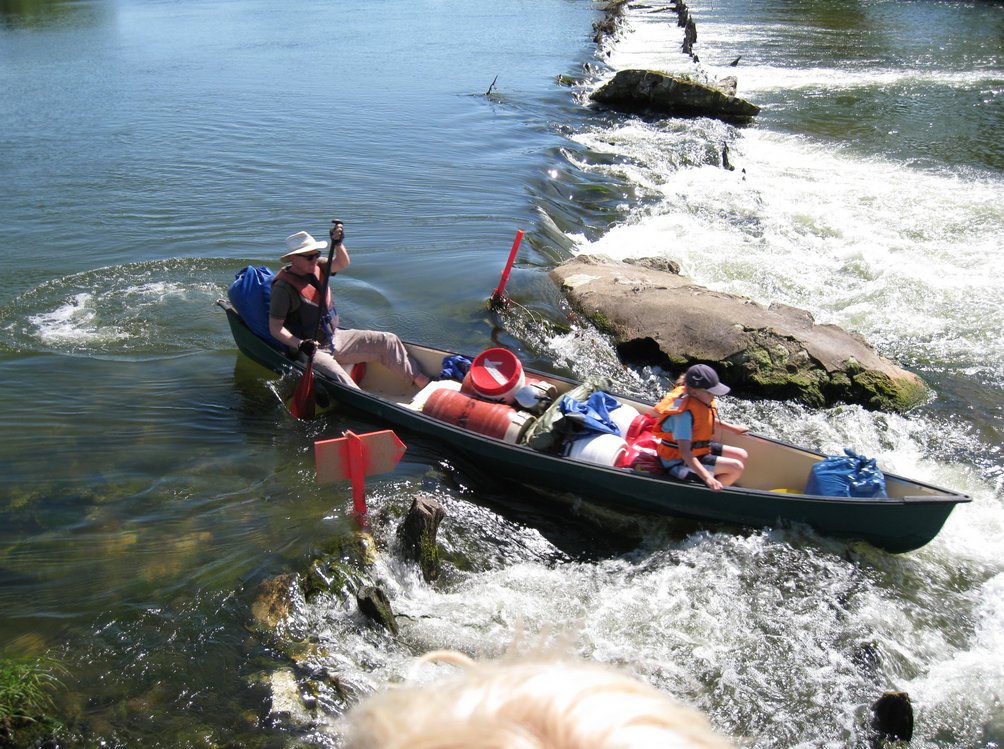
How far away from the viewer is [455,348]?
36.8ft

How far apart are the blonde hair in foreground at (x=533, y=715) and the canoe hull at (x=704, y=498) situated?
21.7 ft

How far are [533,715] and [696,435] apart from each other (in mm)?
6815

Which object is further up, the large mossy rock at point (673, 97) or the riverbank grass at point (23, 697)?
the large mossy rock at point (673, 97)

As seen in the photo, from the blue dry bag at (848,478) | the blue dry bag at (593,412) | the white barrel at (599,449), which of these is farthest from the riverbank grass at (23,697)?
the blue dry bag at (848,478)

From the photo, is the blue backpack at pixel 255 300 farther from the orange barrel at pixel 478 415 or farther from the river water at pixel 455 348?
the orange barrel at pixel 478 415

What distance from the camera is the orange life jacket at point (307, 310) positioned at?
950 centimetres

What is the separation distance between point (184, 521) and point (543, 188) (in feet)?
40.5

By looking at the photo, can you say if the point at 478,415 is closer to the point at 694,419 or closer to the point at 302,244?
the point at 694,419

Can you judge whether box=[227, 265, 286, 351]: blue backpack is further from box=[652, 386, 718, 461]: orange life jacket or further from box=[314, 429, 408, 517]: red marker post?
box=[652, 386, 718, 461]: orange life jacket

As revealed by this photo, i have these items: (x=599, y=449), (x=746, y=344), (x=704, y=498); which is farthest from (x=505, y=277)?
(x=704, y=498)

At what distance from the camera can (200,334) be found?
11.2m

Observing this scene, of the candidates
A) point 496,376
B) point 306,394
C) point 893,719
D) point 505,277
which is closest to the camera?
point 893,719

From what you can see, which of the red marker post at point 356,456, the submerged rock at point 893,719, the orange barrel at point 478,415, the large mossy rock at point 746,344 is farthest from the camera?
the large mossy rock at point 746,344

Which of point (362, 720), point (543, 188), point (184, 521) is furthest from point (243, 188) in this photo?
point (362, 720)
